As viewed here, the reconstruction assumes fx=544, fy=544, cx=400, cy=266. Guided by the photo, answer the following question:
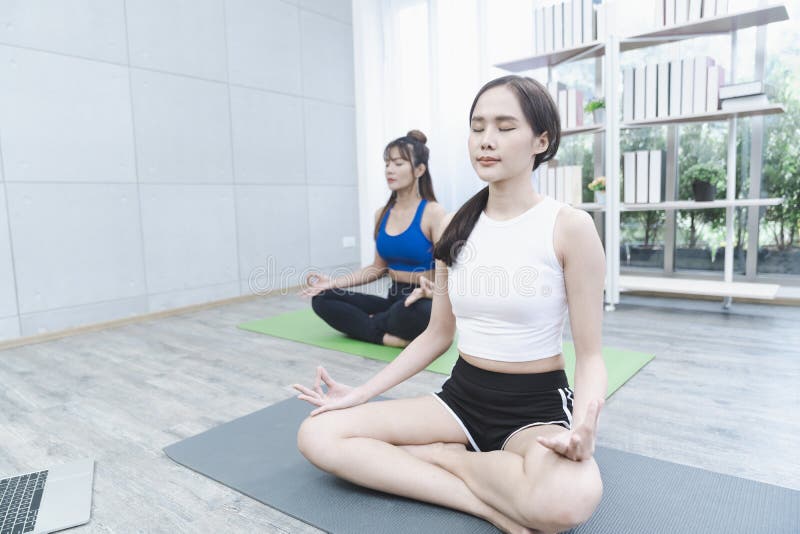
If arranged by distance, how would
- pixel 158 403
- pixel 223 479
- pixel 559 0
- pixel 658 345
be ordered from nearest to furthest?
pixel 223 479, pixel 158 403, pixel 658 345, pixel 559 0

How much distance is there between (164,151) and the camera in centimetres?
333

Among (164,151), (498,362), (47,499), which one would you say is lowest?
(47,499)

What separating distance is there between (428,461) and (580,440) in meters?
0.44

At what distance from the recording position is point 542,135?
1077mm

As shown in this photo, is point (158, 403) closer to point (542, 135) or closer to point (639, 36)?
point (542, 135)

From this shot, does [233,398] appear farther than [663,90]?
No

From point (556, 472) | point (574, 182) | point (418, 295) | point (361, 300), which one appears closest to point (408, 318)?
point (418, 295)

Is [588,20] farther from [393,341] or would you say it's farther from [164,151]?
[164,151]

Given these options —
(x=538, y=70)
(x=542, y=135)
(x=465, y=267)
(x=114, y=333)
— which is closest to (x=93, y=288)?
(x=114, y=333)

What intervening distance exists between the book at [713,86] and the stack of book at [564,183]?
0.74 meters

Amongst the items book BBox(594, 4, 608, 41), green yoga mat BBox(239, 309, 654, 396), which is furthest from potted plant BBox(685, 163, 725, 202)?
green yoga mat BBox(239, 309, 654, 396)

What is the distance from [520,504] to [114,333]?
267cm

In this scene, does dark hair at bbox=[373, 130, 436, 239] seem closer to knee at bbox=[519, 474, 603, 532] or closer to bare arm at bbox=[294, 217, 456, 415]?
bare arm at bbox=[294, 217, 456, 415]

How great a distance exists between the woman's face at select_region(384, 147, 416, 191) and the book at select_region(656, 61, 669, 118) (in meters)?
1.65
